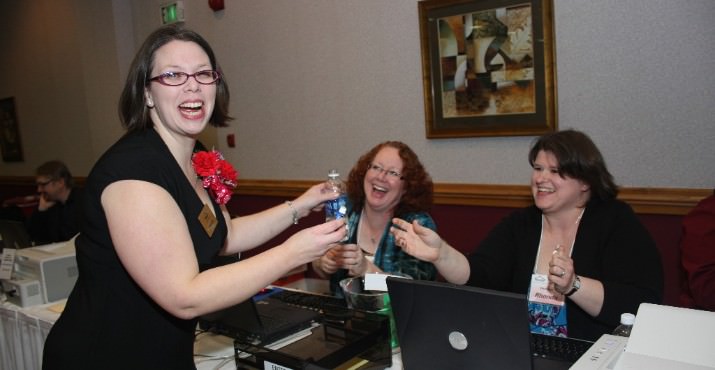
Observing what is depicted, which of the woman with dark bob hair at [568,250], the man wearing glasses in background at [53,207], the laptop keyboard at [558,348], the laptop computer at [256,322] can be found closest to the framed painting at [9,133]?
the man wearing glasses in background at [53,207]

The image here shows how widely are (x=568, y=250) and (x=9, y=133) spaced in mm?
7327

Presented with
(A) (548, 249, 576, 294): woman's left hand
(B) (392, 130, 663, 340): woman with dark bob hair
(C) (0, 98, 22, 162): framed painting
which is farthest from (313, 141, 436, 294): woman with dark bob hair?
(C) (0, 98, 22, 162): framed painting

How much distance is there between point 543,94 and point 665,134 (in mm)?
617

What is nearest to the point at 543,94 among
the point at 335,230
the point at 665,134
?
the point at 665,134

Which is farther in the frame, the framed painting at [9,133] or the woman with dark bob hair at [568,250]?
the framed painting at [9,133]

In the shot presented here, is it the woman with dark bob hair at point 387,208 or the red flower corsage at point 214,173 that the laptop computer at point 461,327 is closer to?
the red flower corsage at point 214,173

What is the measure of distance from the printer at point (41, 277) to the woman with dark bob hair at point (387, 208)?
1.24m

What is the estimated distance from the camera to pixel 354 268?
2.13 metres

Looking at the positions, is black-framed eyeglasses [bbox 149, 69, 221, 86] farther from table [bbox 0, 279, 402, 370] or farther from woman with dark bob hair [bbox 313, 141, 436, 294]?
table [bbox 0, 279, 402, 370]

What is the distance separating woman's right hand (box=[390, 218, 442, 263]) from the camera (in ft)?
5.93

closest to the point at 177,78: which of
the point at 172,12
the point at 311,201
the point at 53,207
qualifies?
the point at 311,201

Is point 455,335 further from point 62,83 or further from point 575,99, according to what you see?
point 62,83

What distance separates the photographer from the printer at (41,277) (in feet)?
8.46

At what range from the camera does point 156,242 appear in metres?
1.21
